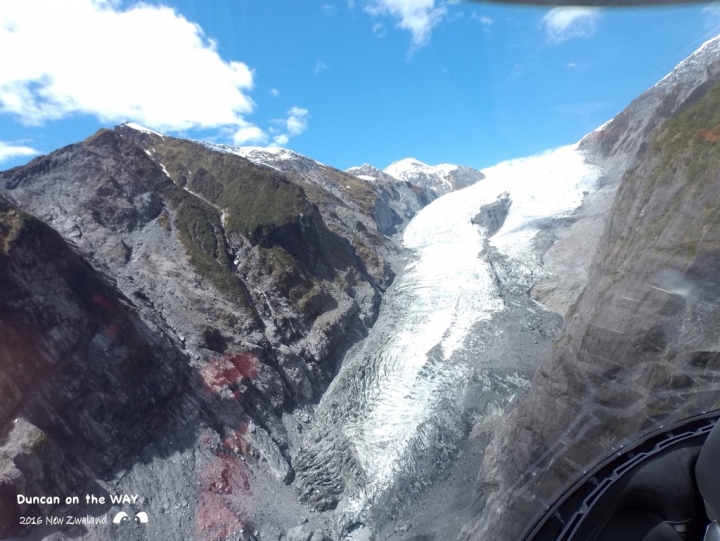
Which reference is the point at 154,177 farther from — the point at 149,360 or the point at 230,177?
the point at 149,360

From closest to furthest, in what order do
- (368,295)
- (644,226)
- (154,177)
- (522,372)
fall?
1. (644,226)
2. (522,372)
3. (368,295)
4. (154,177)

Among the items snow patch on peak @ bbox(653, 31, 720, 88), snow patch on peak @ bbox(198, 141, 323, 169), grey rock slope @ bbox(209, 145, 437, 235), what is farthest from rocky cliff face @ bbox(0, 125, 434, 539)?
snow patch on peak @ bbox(198, 141, 323, 169)

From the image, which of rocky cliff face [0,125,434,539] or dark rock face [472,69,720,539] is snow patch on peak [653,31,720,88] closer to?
dark rock face [472,69,720,539]

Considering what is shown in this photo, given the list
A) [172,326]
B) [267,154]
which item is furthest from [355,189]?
[172,326]

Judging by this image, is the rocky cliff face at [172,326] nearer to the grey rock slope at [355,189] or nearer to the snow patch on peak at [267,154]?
the grey rock slope at [355,189]

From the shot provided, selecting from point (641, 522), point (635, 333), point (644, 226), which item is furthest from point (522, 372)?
point (641, 522)
